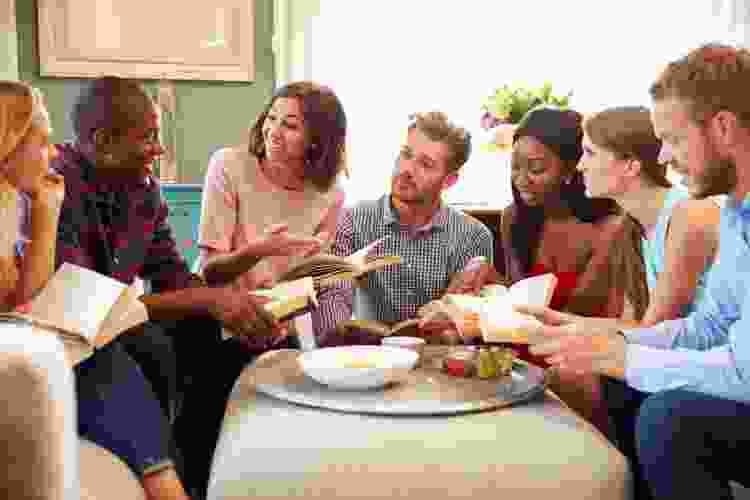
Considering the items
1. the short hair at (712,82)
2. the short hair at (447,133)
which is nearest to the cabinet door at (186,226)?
the short hair at (447,133)

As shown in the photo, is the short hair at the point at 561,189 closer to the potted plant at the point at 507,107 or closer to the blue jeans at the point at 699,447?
the potted plant at the point at 507,107

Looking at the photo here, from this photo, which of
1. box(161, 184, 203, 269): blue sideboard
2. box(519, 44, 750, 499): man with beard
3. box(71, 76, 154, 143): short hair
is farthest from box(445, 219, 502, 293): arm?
box(161, 184, 203, 269): blue sideboard

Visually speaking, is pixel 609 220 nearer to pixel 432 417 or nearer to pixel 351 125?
pixel 432 417

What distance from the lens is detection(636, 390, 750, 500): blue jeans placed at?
1.11m

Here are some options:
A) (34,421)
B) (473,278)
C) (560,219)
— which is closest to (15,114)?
(34,421)

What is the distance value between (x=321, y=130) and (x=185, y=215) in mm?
982

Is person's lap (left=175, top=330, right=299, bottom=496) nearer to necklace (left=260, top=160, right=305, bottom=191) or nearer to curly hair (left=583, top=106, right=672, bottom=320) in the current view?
necklace (left=260, top=160, right=305, bottom=191)

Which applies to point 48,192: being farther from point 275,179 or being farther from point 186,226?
point 186,226

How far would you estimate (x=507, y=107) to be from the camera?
2.93 m

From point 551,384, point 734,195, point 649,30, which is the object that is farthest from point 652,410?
point 649,30

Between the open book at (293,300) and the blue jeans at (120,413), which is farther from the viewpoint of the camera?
the open book at (293,300)

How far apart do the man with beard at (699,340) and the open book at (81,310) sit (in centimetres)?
69

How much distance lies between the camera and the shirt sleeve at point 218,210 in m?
2.16

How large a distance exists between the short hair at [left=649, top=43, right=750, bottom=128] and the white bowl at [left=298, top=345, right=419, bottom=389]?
0.63 metres
